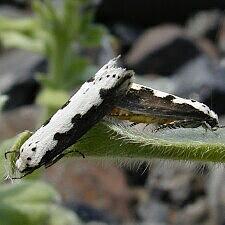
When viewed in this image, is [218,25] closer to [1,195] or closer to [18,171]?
[1,195]

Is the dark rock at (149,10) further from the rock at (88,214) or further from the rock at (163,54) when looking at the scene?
the rock at (88,214)

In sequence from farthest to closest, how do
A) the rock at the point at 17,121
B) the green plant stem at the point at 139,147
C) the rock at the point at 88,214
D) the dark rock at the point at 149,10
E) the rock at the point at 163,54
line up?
the dark rock at the point at 149,10 < the rock at the point at 163,54 < the rock at the point at 17,121 < the rock at the point at 88,214 < the green plant stem at the point at 139,147

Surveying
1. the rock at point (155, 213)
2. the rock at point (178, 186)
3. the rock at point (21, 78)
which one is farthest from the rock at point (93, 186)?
the rock at point (21, 78)

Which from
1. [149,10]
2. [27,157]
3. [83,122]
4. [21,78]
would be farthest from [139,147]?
[149,10]

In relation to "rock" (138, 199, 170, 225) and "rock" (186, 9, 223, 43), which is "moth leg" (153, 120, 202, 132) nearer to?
"rock" (138, 199, 170, 225)

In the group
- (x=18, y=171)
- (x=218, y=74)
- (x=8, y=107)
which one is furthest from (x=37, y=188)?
(x=8, y=107)

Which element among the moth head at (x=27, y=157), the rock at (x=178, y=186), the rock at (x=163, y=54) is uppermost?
the rock at (x=163, y=54)
